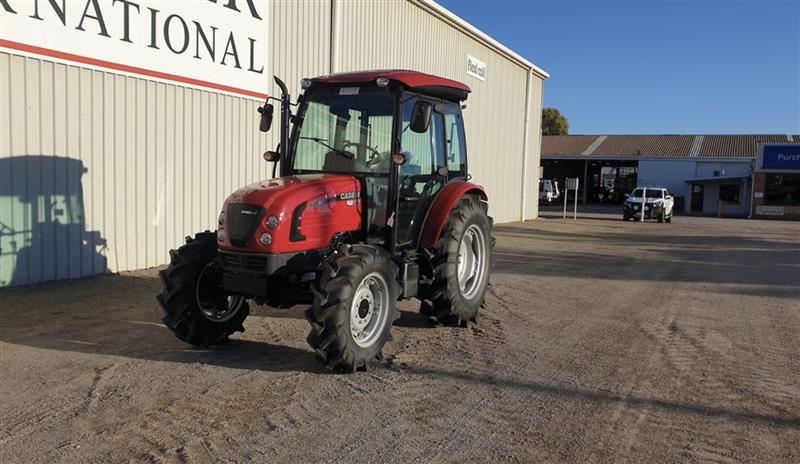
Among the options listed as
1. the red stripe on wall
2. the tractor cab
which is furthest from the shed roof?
the tractor cab

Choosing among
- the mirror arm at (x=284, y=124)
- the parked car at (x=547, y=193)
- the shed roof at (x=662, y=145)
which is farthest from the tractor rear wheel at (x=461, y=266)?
the shed roof at (x=662, y=145)

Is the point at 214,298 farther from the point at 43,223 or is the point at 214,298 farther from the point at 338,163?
the point at 43,223

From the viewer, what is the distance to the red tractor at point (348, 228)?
501 cm

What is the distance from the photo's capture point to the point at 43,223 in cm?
873

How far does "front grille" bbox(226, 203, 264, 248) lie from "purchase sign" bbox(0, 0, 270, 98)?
4.95 metres

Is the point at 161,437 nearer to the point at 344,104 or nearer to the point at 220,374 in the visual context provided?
the point at 220,374

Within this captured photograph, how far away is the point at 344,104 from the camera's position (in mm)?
5945

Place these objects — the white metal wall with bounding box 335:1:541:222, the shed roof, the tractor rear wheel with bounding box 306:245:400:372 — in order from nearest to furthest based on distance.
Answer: the tractor rear wheel with bounding box 306:245:400:372
the white metal wall with bounding box 335:1:541:222
the shed roof

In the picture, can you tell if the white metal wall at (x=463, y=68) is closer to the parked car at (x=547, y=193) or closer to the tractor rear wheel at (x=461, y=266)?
the tractor rear wheel at (x=461, y=266)

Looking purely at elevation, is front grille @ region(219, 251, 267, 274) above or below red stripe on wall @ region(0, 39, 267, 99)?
below

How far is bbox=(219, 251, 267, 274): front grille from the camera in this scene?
199 inches

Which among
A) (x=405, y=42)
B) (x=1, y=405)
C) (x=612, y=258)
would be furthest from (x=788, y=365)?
(x=405, y=42)

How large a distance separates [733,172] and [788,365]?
47803 millimetres

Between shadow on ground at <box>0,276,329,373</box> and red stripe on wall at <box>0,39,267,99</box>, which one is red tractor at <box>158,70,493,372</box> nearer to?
shadow on ground at <box>0,276,329,373</box>
